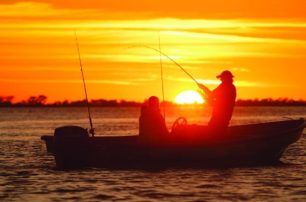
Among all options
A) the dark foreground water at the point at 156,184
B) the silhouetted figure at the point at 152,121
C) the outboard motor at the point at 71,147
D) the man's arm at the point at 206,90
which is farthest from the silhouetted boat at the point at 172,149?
the man's arm at the point at 206,90

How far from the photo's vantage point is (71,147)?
22000 millimetres

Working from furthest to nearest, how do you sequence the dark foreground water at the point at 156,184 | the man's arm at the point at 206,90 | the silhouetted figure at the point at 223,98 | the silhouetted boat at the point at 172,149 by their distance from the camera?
the silhouetted boat at the point at 172,149 < the silhouetted figure at the point at 223,98 < the man's arm at the point at 206,90 < the dark foreground water at the point at 156,184

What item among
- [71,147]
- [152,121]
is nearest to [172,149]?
[152,121]

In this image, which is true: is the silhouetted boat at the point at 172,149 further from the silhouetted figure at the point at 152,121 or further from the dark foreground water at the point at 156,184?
the dark foreground water at the point at 156,184

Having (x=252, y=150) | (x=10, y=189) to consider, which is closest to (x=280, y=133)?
(x=252, y=150)

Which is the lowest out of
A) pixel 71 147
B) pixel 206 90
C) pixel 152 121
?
pixel 71 147

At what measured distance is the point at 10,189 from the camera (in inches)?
734

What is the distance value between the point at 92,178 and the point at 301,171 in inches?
226

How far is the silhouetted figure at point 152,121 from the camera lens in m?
21.4

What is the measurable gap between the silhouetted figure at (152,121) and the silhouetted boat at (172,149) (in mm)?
147

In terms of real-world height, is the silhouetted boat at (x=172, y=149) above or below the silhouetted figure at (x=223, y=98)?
below

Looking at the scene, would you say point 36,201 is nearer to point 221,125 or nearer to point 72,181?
point 72,181

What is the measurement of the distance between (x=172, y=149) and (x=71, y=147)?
2.74 meters

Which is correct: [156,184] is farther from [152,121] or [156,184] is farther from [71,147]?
[71,147]
